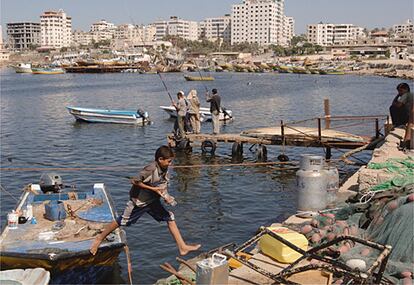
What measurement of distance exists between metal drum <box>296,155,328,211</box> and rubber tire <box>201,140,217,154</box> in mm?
12382

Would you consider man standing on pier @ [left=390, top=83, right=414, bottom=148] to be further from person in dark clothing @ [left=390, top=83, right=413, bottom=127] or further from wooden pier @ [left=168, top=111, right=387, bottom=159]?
wooden pier @ [left=168, top=111, right=387, bottom=159]

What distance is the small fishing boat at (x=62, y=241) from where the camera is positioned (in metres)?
8.89

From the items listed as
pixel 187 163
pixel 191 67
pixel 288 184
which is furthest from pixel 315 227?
pixel 191 67

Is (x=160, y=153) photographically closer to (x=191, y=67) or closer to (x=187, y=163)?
(x=187, y=163)

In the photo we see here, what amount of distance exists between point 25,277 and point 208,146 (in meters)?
15.5

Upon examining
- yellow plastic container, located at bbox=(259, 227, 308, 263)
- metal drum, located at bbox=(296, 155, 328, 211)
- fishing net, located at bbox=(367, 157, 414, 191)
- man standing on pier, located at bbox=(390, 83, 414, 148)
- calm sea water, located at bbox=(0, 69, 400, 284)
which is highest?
man standing on pier, located at bbox=(390, 83, 414, 148)

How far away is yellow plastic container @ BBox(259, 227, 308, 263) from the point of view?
738 centimetres

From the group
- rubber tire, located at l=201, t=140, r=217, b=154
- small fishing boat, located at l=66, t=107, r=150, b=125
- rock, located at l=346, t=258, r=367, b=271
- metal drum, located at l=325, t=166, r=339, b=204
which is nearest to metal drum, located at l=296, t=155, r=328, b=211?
metal drum, located at l=325, t=166, r=339, b=204

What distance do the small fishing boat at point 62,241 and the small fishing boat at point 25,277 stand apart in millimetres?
762

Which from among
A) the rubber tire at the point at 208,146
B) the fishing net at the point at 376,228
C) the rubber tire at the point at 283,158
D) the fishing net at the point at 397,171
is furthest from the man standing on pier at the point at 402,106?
the rubber tire at the point at 208,146

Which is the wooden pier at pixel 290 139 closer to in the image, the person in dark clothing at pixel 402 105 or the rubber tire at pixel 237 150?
the rubber tire at pixel 237 150

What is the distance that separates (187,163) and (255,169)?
3.20 m

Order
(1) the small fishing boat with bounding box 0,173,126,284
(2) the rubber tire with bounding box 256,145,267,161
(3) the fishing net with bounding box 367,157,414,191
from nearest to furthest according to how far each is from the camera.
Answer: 1. (1) the small fishing boat with bounding box 0,173,126,284
2. (3) the fishing net with bounding box 367,157,414,191
3. (2) the rubber tire with bounding box 256,145,267,161

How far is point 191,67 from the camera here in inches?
5817
